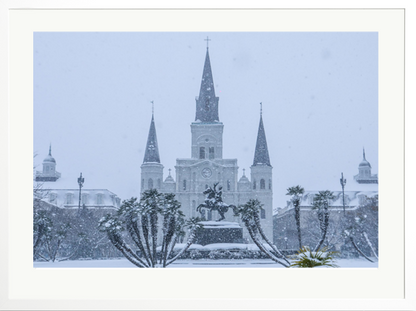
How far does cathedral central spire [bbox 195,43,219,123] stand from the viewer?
37.2 meters

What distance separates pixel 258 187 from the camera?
4053 cm

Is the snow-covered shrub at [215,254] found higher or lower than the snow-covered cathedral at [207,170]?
lower

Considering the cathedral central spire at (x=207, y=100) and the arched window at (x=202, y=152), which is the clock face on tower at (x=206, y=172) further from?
the cathedral central spire at (x=207, y=100)

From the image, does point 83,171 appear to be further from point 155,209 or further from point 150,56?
point 155,209

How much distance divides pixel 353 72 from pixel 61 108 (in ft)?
47.5

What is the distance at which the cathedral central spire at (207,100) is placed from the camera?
122 ft

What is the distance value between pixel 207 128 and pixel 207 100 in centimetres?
223

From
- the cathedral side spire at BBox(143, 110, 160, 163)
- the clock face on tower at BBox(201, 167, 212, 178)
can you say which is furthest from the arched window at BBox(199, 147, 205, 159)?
the cathedral side spire at BBox(143, 110, 160, 163)

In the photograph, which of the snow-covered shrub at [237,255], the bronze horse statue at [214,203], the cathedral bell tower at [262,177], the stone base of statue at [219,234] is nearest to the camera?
the snow-covered shrub at [237,255]

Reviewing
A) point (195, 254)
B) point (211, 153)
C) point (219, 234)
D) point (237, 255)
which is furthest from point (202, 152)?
point (237, 255)

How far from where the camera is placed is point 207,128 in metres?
39.6

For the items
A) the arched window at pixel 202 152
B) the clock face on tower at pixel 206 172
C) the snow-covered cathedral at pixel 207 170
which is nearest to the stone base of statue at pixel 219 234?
the snow-covered cathedral at pixel 207 170

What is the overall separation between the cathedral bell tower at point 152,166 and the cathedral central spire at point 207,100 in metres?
3.58
